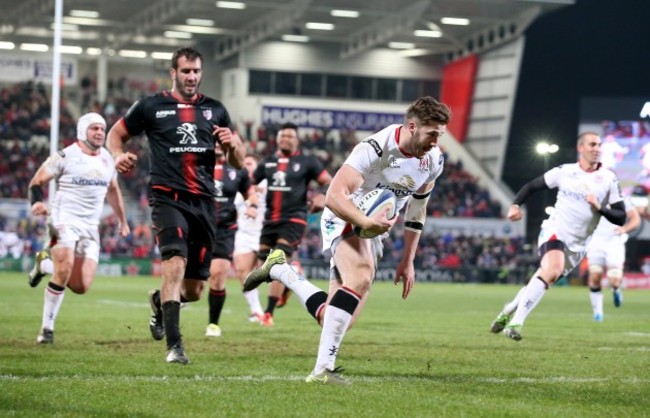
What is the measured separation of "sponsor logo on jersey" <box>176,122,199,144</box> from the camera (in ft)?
33.9

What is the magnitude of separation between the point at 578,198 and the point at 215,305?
4.50m

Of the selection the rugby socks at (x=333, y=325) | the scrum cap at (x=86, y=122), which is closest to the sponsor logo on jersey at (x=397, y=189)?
the rugby socks at (x=333, y=325)

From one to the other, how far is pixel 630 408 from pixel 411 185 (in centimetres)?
230

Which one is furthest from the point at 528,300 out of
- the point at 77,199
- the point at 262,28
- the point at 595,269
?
the point at 262,28

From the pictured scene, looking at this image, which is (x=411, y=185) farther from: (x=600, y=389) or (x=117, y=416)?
(x=117, y=416)

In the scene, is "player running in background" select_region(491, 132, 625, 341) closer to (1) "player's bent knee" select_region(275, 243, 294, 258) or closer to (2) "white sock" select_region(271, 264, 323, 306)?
(1) "player's bent knee" select_region(275, 243, 294, 258)

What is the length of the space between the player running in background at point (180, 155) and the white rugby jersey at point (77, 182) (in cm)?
→ 268

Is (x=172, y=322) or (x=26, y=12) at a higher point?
(x=26, y=12)

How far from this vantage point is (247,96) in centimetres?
5716

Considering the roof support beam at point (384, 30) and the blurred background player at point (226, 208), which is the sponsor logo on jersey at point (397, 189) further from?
the roof support beam at point (384, 30)

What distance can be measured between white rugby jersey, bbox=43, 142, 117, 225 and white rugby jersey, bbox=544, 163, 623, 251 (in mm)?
5245

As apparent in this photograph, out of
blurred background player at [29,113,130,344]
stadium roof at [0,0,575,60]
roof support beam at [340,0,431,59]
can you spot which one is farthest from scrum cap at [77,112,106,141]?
roof support beam at [340,0,431,59]

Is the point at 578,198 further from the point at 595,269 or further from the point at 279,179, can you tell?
the point at 595,269

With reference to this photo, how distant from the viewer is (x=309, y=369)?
9.80 m
